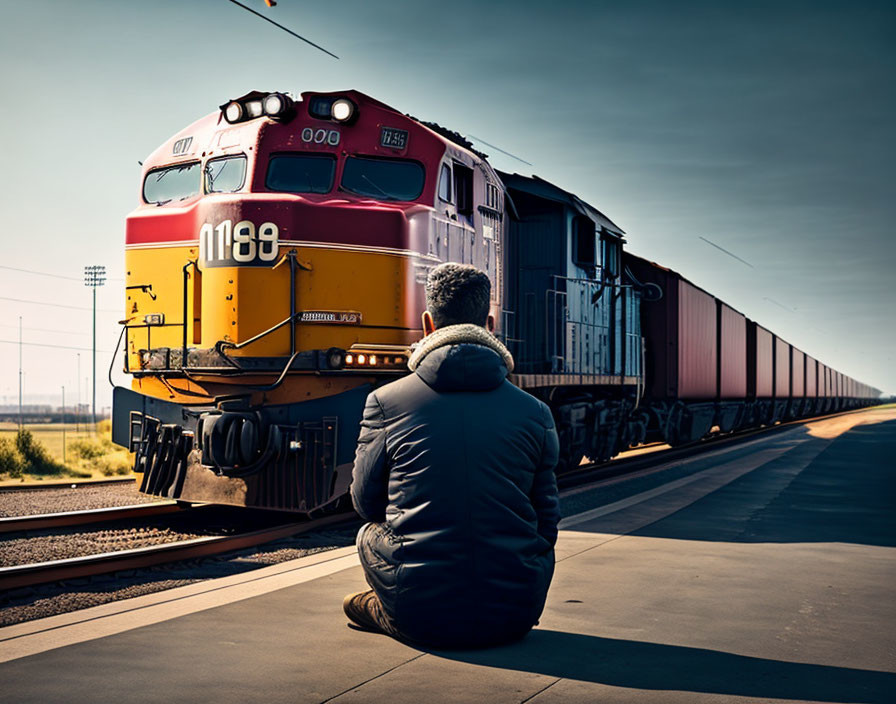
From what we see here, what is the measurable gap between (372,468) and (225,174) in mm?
6013

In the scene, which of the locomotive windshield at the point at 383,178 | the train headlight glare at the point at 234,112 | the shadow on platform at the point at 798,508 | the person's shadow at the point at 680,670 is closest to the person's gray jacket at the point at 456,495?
the person's shadow at the point at 680,670

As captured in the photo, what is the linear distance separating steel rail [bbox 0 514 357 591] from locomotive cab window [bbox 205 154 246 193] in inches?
134

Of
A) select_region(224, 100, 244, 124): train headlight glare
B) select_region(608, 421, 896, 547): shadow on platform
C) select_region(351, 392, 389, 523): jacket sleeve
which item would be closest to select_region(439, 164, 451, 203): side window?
select_region(224, 100, 244, 124): train headlight glare

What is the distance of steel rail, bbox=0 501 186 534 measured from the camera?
865 centimetres

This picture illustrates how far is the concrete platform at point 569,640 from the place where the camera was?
11.9ft

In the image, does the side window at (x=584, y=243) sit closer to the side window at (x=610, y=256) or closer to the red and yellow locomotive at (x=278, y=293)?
the side window at (x=610, y=256)

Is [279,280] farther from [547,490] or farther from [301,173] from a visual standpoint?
[547,490]

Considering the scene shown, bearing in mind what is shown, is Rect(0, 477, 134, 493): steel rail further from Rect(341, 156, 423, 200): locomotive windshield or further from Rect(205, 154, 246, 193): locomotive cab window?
Rect(341, 156, 423, 200): locomotive windshield

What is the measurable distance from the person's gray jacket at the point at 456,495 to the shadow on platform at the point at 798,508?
3.72m

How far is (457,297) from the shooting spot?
4.22m

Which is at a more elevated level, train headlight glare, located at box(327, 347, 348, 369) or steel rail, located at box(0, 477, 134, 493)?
train headlight glare, located at box(327, 347, 348, 369)

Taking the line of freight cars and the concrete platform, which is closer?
the concrete platform

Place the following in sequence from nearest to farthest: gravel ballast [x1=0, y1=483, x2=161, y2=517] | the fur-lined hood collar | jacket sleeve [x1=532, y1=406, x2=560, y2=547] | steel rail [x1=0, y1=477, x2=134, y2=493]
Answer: the fur-lined hood collar → jacket sleeve [x1=532, y1=406, x2=560, y2=547] → gravel ballast [x1=0, y1=483, x2=161, y2=517] → steel rail [x1=0, y1=477, x2=134, y2=493]

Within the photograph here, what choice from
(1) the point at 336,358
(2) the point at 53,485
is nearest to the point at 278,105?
(1) the point at 336,358
